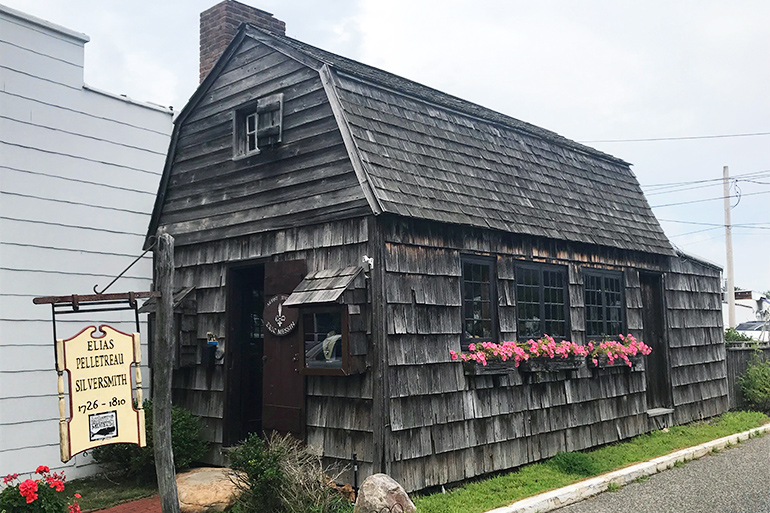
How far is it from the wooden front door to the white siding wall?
2853mm

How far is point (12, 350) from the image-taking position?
8.56 meters

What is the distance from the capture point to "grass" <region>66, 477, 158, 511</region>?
7735 mm

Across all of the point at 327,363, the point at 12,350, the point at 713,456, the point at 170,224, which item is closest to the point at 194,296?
the point at 170,224

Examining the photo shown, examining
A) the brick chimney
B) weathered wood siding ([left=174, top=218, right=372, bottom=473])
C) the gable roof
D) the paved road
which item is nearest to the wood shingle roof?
the gable roof

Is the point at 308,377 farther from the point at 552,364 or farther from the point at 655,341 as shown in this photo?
the point at 655,341

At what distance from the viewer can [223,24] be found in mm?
10945

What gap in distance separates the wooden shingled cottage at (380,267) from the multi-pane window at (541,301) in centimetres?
3

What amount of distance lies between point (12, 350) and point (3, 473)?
1.51 meters

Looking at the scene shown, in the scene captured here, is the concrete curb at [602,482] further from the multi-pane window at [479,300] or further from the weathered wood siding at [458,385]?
the multi-pane window at [479,300]

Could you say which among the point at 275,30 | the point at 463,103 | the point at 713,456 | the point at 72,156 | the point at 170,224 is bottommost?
the point at 713,456

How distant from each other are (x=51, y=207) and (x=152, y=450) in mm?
3614

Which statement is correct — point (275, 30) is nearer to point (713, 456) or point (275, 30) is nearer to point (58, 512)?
point (58, 512)

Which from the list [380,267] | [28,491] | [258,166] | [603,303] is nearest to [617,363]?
[603,303]

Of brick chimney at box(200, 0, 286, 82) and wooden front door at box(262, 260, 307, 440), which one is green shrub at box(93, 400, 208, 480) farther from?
brick chimney at box(200, 0, 286, 82)
